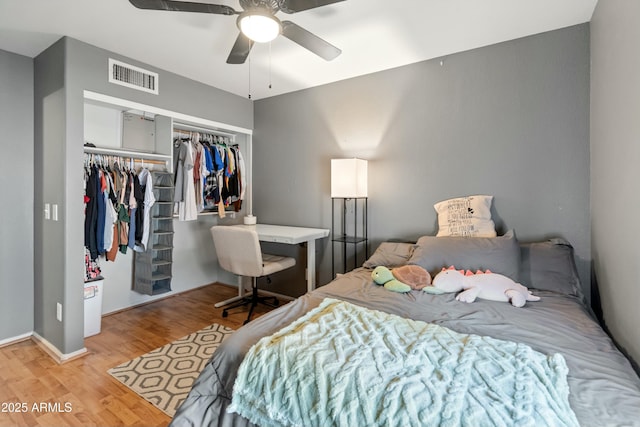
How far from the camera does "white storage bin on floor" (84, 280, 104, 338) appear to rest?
8.71ft

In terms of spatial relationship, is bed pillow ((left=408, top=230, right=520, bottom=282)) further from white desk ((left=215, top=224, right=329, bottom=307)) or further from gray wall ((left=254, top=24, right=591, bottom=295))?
white desk ((left=215, top=224, right=329, bottom=307))

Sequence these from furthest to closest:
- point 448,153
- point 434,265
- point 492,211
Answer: point 448,153, point 492,211, point 434,265

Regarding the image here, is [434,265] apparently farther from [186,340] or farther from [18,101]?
[18,101]

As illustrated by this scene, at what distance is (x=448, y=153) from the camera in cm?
271

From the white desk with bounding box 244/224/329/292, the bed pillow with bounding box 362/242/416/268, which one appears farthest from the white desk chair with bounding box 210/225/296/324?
the bed pillow with bounding box 362/242/416/268

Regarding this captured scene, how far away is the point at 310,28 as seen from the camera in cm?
227

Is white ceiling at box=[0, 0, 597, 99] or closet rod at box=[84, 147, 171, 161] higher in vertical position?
white ceiling at box=[0, 0, 597, 99]

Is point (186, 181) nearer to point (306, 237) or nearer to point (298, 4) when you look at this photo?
point (306, 237)

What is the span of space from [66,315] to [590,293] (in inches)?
148

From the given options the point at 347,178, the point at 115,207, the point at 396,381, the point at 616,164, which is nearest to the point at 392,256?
the point at 347,178

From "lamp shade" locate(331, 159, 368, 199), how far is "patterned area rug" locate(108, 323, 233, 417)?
164 centimetres

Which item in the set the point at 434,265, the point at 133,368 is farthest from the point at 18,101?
the point at 434,265

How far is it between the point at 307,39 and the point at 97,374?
2577 millimetres

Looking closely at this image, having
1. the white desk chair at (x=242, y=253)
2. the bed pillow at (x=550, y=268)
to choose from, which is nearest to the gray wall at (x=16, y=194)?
the white desk chair at (x=242, y=253)
